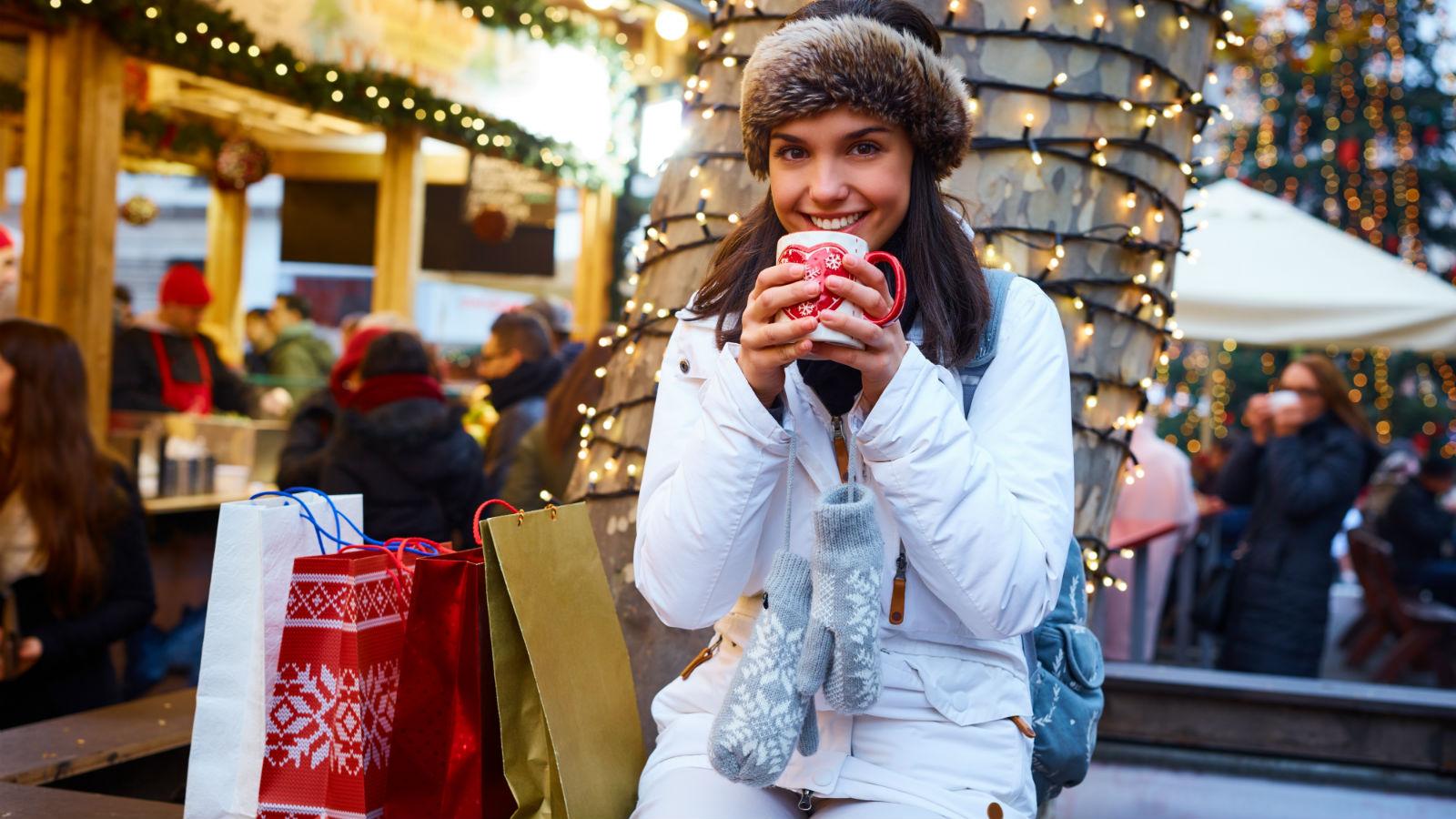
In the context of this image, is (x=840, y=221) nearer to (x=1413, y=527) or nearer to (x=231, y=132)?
(x=1413, y=527)

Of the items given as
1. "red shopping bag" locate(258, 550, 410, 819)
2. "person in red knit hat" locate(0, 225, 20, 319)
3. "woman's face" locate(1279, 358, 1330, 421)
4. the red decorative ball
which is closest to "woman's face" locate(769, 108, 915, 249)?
"red shopping bag" locate(258, 550, 410, 819)

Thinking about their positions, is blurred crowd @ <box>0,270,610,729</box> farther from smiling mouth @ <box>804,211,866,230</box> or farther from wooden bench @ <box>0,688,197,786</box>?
smiling mouth @ <box>804,211,866,230</box>

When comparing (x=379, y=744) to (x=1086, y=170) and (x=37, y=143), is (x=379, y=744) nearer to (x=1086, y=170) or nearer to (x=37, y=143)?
(x=1086, y=170)

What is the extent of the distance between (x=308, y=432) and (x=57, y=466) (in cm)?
209

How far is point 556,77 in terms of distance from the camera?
10.1 meters

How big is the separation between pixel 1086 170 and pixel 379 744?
188cm

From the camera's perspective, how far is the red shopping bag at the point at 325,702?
6.18 ft

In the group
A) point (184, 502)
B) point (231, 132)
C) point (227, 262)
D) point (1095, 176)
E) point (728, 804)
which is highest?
point (231, 132)

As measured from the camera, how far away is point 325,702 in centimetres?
189

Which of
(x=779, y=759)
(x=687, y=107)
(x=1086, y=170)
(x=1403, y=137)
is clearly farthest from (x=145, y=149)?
(x=1403, y=137)

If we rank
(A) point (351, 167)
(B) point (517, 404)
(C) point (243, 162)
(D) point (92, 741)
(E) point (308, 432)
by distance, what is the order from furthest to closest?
1. (A) point (351, 167)
2. (C) point (243, 162)
3. (B) point (517, 404)
4. (E) point (308, 432)
5. (D) point (92, 741)

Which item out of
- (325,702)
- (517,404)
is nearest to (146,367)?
(517,404)

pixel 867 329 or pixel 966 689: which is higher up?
pixel 867 329

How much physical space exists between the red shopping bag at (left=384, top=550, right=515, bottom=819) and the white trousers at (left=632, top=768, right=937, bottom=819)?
0.79 ft
